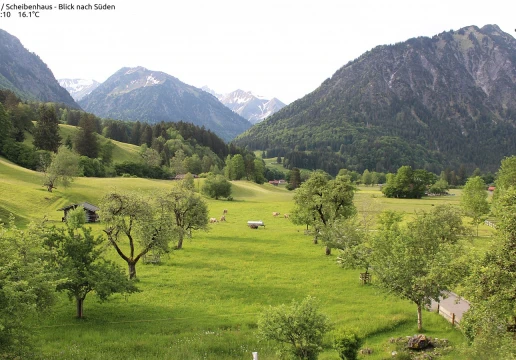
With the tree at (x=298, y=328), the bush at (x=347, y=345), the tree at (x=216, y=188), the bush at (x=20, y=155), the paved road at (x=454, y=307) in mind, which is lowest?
the paved road at (x=454, y=307)

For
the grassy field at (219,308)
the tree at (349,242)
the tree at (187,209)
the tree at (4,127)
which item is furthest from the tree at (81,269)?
the tree at (4,127)

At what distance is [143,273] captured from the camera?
40.9 metres

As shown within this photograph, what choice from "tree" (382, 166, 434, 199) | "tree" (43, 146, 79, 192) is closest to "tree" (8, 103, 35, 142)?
"tree" (43, 146, 79, 192)

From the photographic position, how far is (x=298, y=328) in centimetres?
2055

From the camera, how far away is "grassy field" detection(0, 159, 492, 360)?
23.8 m

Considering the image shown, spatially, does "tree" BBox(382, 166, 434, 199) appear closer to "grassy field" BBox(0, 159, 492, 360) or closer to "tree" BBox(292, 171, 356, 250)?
"grassy field" BBox(0, 159, 492, 360)

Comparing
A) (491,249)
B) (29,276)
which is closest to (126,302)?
(29,276)

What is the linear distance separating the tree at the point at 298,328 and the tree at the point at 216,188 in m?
99.9

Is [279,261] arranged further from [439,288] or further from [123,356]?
[123,356]

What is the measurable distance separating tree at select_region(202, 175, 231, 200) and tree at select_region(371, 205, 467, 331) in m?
89.8

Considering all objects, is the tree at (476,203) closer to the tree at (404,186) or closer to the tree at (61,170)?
the tree at (404,186)

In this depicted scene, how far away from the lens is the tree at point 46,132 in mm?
126444

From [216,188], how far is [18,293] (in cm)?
10312

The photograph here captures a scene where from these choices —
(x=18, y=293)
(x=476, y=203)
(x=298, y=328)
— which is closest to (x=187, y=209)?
A: (x=298, y=328)
